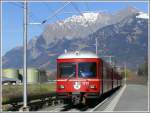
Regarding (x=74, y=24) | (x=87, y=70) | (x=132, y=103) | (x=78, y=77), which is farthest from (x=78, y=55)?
(x=74, y=24)

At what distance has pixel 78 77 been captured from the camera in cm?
2794

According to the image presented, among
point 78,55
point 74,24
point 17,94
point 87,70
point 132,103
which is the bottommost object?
point 132,103

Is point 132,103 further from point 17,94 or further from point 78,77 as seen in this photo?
point 17,94

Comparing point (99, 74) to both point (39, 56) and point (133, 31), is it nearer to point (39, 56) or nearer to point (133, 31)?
point (39, 56)

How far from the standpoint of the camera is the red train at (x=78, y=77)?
2786cm

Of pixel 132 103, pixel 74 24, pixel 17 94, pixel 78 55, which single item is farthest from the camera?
pixel 74 24

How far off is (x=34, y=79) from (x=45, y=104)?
48289 mm

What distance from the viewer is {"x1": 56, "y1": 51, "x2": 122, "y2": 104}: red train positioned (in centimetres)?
2786

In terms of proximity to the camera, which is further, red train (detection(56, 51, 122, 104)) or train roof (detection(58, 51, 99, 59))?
train roof (detection(58, 51, 99, 59))

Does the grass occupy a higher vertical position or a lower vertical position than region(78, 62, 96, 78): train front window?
lower

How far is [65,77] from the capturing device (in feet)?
92.5

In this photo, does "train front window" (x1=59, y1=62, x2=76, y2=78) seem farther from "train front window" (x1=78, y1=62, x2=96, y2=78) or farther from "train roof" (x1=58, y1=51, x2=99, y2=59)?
"train roof" (x1=58, y1=51, x2=99, y2=59)

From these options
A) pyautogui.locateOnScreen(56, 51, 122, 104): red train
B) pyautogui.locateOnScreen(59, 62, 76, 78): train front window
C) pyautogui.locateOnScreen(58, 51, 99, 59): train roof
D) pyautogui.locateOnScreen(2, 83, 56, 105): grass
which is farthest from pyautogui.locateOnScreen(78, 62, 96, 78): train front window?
pyautogui.locateOnScreen(2, 83, 56, 105): grass

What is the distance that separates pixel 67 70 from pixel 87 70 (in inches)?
41.8
